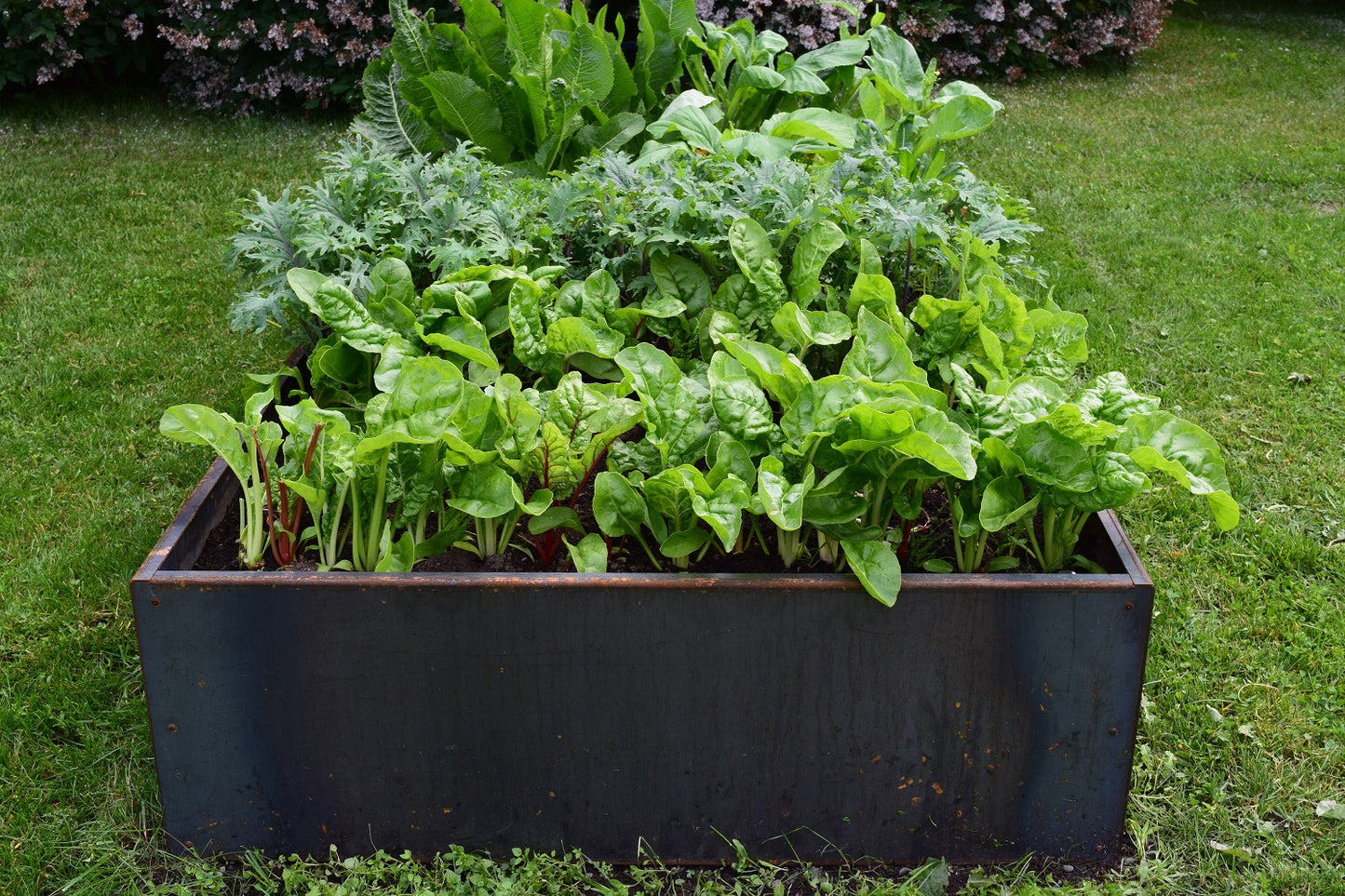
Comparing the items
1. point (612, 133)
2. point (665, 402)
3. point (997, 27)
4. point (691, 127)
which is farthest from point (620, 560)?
point (997, 27)

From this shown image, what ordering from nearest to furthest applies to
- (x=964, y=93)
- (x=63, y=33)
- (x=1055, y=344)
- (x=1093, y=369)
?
(x=1055, y=344) < (x=964, y=93) < (x=1093, y=369) < (x=63, y=33)

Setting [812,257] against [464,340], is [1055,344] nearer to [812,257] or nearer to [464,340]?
[812,257]

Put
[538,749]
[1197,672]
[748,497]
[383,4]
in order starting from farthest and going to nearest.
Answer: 1. [383,4]
2. [1197,672]
3. [538,749]
4. [748,497]

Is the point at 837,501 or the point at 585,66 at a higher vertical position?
the point at 585,66

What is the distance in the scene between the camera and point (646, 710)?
1740 mm

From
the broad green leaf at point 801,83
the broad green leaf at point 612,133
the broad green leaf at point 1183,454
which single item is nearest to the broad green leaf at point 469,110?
the broad green leaf at point 612,133

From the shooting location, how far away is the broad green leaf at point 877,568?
1.62 m

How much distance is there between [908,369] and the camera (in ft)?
6.22

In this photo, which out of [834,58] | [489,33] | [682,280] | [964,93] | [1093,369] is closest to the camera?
[682,280]

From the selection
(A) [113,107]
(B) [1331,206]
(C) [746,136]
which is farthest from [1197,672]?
(A) [113,107]

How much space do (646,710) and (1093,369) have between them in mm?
2544

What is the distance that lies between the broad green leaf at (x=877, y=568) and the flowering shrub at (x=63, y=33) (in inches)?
249

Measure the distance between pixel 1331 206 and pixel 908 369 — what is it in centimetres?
462

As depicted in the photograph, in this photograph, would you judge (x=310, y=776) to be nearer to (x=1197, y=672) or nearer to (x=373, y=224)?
(x=373, y=224)
